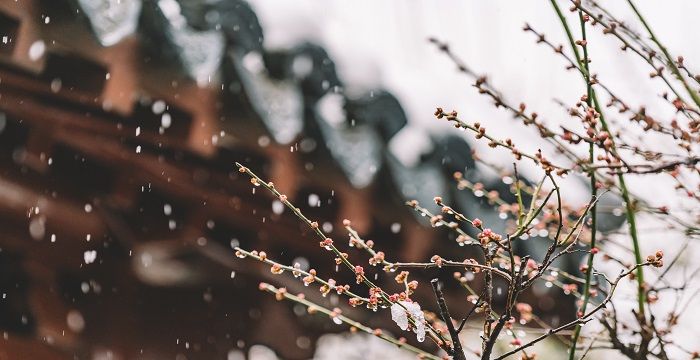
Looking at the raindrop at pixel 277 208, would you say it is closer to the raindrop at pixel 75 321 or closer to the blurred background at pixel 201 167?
the blurred background at pixel 201 167

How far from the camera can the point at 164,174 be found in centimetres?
296

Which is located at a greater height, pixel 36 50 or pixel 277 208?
pixel 277 208

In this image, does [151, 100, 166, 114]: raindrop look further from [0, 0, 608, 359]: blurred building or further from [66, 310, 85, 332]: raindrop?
[66, 310, 85, 332]: raindrop

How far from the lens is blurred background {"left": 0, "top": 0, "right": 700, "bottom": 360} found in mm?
2324

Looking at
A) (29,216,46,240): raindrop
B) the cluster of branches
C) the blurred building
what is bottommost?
(29,216,46,240): raindrop

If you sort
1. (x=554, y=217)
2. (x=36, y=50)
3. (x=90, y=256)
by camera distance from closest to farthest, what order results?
(x=554, y=217), (x=36, y=50), (x=90, y=256)

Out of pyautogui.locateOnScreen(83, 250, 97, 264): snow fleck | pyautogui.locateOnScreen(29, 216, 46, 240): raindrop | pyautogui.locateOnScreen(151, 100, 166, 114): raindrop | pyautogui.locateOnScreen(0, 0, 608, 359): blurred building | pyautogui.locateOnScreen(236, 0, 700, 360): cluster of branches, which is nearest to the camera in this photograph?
pyautogui.locateOnScreen(236, 0, 700, 360): cluster of branches

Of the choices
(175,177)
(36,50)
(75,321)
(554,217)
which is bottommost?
(75,321)

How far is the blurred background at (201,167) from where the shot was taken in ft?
7.63

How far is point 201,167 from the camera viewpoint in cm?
297

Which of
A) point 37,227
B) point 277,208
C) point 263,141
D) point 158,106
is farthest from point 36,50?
point 277,208

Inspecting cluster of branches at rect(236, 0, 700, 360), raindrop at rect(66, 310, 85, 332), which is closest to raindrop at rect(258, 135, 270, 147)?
raindrop at rect(66, 310, 85, 332)

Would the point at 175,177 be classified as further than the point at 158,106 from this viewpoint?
Yes

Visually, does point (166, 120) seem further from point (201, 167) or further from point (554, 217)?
point (554, 217)
